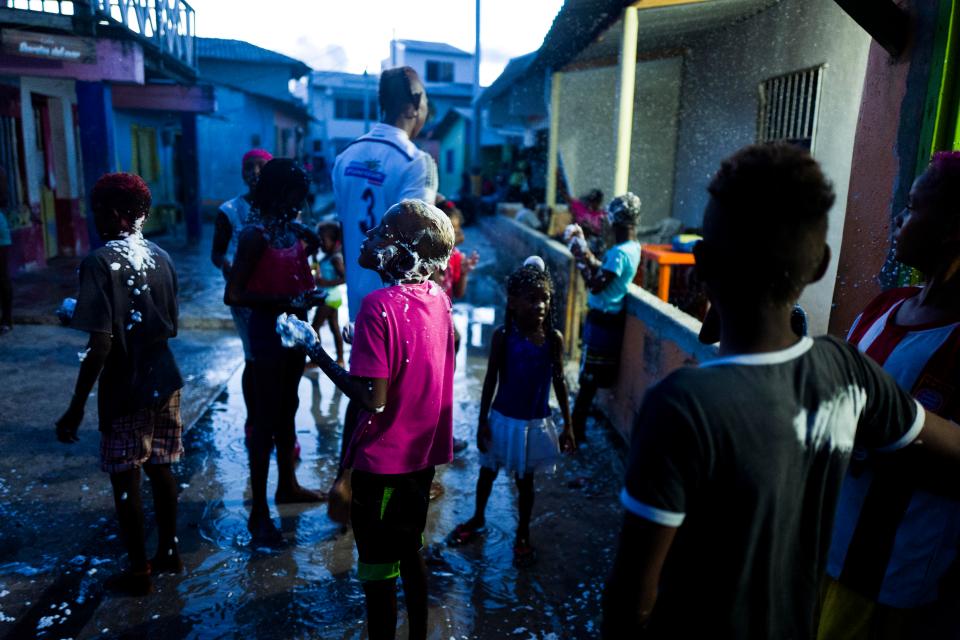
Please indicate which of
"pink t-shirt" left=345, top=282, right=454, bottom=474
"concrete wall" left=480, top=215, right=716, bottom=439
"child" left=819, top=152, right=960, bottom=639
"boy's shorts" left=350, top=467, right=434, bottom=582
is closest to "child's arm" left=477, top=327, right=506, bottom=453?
"concrete wall" left=480, top=215, right=716, bottom=439

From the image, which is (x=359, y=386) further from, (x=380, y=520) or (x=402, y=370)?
(x=380, y=520)

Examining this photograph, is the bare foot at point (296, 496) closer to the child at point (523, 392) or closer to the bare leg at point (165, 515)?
the bare leg at point (165, 515)

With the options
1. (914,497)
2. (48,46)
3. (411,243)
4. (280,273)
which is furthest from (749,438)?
(48,46)

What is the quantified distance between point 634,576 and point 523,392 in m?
2.07

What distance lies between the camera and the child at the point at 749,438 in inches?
47.8

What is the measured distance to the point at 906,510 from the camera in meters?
1.66

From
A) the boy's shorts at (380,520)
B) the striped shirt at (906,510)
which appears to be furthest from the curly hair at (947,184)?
the boy's shorts at (380,520)

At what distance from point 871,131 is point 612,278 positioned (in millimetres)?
1870

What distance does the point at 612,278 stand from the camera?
15.6ft

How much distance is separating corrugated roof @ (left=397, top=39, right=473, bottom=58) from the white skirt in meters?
41.2

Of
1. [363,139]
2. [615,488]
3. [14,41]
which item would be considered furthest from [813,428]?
[14,41]

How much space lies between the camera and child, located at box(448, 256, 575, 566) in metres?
3.32

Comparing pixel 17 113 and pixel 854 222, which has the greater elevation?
pixel 17 113

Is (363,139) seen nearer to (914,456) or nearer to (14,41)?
(914,456)
